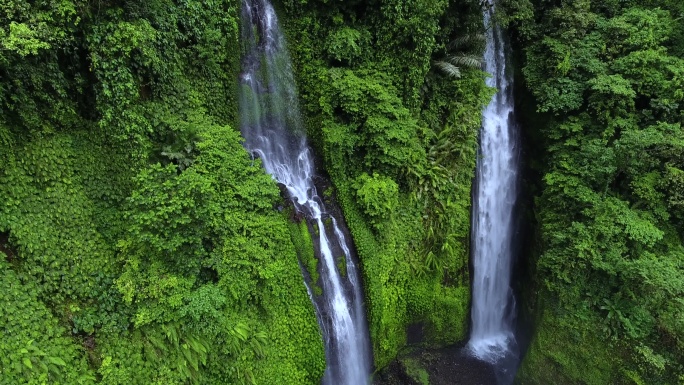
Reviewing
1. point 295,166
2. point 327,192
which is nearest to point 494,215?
point 327,192

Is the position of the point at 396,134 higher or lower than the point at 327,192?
higher

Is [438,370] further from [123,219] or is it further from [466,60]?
[123,219]

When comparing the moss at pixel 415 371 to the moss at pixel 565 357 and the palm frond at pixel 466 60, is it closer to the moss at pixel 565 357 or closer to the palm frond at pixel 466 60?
the moss at pixel 565 357

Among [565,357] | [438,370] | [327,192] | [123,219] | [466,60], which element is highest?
[466,60]

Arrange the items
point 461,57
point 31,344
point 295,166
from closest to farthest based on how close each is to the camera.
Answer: point 31,344
point 295,166
point 461,57

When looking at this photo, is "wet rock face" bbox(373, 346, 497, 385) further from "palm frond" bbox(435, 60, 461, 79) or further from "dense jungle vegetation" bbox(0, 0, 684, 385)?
"palm frond" bbox(435, 60, 461, 79)

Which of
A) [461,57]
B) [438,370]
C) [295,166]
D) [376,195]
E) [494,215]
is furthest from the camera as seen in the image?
[494,215]

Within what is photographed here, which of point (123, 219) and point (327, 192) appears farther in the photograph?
point (327, 192)
